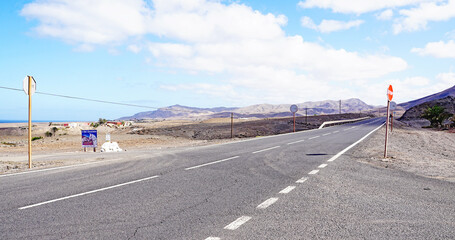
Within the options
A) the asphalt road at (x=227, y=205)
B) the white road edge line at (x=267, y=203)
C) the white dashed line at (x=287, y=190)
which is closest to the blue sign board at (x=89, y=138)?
the asphalt road at (x=227, y=205)

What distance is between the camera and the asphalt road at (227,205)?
15.0ft

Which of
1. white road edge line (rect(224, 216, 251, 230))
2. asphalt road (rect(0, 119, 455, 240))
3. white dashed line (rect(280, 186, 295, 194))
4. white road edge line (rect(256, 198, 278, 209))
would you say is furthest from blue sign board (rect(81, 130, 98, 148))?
white road edge line (rect(224, 216, 251, 230))

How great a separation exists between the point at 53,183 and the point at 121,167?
2900 mm

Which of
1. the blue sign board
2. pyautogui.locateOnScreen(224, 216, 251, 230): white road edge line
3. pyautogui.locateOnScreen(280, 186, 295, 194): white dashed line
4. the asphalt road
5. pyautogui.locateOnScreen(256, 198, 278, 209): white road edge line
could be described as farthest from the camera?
the blue sign board

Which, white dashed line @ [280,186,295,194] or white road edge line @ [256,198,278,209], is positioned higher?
white road edge line @ [256,198,278,209]

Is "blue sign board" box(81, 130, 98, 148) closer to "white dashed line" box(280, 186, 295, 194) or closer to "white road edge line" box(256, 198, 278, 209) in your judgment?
"white dashed line" box(280, 186, 295, 194)

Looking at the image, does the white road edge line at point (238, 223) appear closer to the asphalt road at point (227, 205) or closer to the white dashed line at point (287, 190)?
the asphalt road at point (227, 205)

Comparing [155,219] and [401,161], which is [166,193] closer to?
[155,219]

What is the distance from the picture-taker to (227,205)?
232 inches

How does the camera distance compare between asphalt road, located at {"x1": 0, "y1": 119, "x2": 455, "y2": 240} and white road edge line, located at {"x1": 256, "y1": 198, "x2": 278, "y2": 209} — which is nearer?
asphalt road, located at {"x1": 0, "y1": 119, "x2": 455, "y2": 240}

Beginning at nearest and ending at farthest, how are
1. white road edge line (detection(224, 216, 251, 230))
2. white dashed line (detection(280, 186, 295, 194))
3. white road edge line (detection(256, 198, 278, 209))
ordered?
white road edge line (detection(224, 216, 251, 230))
white road edge line (detection(256, 198, 278, 209))
white dashed line (detection(280, 186, 295, 194))

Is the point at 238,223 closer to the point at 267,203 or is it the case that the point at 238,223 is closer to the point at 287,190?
the point at 267,203

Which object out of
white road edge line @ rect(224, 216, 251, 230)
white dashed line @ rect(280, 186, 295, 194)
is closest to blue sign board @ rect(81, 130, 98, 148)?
white dashed line @ rect(280, 186, 295, 194)

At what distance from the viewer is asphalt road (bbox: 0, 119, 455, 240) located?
4.57 meters
